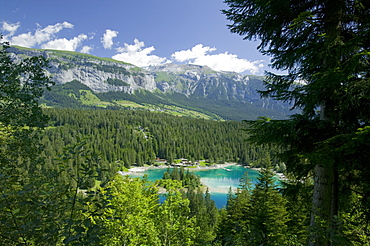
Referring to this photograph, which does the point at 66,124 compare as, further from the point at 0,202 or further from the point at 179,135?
the point at 0,202

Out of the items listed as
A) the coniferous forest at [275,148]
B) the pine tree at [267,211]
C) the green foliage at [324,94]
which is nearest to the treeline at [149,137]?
the pine tree at [267,211]

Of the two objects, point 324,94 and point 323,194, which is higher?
point 324,94

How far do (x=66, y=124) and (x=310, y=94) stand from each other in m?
112

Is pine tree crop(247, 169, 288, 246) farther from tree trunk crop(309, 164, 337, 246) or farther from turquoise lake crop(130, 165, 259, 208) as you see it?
turquoise lake crop(130, 165, 259, 208)

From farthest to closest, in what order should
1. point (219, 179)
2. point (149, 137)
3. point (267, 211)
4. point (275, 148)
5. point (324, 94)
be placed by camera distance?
point (149, 137) < point (219, 179) < point (267, 211) < point (275, 148) < point (324, 94)

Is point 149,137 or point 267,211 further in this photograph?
point 149,137

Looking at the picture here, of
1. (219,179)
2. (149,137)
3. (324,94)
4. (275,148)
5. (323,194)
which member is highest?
(324,94)

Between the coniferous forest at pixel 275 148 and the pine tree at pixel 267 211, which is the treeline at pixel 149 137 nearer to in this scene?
the pine tree at pixel 267 211

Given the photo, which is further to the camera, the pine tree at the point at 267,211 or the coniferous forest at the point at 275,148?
the pine tree at the point at 267,211

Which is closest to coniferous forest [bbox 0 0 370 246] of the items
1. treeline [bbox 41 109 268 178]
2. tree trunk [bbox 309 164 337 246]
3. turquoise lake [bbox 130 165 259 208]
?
tree trunk [bbox 309 164 337 246]

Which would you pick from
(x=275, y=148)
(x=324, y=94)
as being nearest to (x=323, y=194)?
(x=275, y=148)

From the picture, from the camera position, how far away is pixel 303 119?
148 inches

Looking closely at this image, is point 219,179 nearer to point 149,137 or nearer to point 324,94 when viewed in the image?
point 149,137

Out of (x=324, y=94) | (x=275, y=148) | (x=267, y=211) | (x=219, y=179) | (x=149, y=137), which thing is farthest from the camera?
(x=149, y=137)
